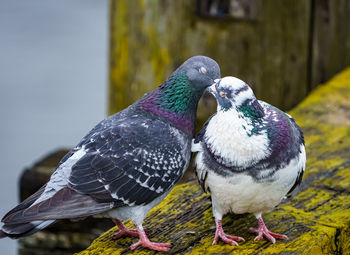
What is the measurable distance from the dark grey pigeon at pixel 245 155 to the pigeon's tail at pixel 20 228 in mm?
960

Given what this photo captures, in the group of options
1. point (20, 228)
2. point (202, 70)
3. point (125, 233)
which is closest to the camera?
point (20, 228)

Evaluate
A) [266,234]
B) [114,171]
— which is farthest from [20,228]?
[266,234]

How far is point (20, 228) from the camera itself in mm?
3939

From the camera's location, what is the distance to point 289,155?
397 cm

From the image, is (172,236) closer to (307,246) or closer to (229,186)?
(229,186)

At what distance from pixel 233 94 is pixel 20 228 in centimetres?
140

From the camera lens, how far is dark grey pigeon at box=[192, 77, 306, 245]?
12.7 feet

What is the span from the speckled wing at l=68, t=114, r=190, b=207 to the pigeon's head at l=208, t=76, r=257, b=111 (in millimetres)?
549

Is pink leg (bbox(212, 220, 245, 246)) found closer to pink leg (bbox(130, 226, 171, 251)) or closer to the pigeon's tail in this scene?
pink leg (bbox(130, 226, 171, 251))

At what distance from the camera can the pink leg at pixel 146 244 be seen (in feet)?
13.0

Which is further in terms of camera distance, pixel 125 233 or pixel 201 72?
pixel 201 72

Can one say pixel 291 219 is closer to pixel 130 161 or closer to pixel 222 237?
pixel 222 237

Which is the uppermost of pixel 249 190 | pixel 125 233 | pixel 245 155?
pixel 245 155

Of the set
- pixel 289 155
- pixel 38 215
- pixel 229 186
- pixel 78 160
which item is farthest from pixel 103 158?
pixel 289 155
